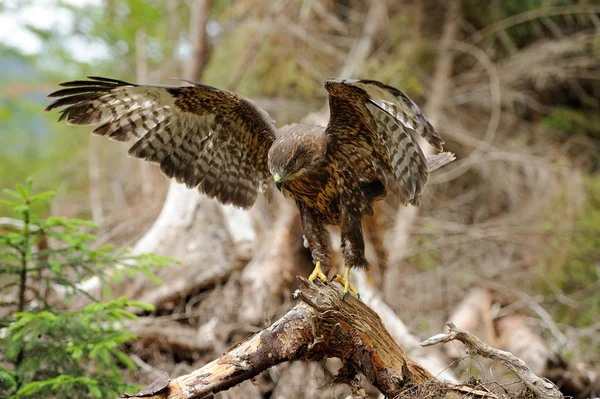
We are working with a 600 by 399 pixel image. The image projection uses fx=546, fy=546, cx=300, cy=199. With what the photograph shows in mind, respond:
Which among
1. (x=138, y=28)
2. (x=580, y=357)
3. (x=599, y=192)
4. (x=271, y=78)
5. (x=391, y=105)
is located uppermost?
(x=138, y=28)

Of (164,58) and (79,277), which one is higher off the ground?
(164,58)

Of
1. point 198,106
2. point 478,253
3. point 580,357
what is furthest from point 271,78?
point 580,357

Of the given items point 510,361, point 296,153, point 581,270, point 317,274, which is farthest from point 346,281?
point 581,270

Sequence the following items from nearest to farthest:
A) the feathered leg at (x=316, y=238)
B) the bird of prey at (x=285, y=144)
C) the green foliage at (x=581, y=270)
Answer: the bird of prey at (x=285, y=144)
the feathered leg at (x=316, y=238)
the green foliage at (x=581, y=270)

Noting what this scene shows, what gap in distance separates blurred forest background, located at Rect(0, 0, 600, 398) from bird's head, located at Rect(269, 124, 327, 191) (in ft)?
7.10

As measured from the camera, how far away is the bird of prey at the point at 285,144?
301 centimetres

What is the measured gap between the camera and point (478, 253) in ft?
26.6

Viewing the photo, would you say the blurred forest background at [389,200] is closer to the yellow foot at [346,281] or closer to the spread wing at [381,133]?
the yellow foot at [346,281]

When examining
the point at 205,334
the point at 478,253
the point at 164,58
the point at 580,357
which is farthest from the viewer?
the point at 164,58

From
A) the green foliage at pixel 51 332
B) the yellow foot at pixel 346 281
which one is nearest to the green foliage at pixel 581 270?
the yellow foot at pixel 346 281

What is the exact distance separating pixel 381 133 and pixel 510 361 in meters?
1.36

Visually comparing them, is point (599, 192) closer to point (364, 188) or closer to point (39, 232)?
point (364, 188)

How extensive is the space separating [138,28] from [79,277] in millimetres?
6073

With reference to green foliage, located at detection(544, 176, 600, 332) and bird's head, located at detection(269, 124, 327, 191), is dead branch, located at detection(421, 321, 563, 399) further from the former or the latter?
green foliage, located at detection(544, 176, 600, 332)
